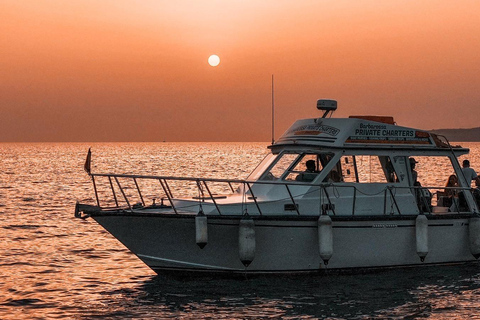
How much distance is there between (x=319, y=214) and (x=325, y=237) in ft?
2.33

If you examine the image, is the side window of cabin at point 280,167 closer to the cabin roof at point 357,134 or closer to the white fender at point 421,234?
the cabin roof at point 357,134

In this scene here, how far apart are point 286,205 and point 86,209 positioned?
159 inches

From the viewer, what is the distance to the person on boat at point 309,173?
14961mm

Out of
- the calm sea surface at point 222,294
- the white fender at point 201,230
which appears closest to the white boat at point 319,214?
the white fender at point 201,230

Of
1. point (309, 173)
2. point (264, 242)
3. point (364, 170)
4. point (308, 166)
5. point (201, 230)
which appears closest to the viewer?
point (201, 230)

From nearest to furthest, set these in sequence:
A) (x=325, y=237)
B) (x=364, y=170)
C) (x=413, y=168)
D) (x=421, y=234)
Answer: (x=325, y=237)
(x=421, y=234)
(x=364, y=170)
(x=413, y=168)

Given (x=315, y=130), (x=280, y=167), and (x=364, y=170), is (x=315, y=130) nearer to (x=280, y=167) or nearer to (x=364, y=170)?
(x=280, y=167)

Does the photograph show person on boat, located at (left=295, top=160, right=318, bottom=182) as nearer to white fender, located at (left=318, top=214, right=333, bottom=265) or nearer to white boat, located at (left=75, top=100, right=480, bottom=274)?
white boat, located at (left=75, top=100, right=480, bottom=274)

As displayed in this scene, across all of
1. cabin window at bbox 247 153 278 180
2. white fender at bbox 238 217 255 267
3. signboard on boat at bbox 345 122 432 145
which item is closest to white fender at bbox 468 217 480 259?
signboard on boat at bbox 345 122 432 145

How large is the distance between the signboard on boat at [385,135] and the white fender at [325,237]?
7.31ft

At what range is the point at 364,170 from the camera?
15352 millimetres

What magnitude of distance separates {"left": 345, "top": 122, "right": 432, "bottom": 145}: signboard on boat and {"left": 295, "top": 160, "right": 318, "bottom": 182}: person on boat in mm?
914

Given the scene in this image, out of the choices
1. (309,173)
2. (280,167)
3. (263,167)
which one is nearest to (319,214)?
(309,173)

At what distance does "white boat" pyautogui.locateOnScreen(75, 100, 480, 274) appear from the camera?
1390 cm
